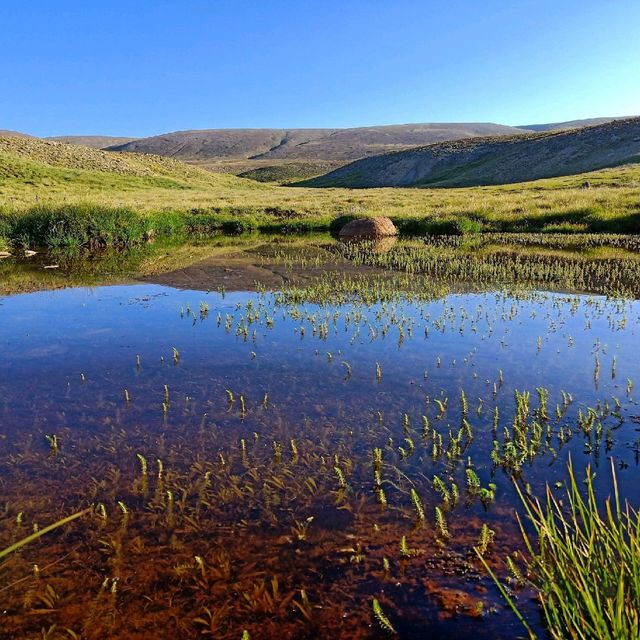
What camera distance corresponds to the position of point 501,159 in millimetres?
97312

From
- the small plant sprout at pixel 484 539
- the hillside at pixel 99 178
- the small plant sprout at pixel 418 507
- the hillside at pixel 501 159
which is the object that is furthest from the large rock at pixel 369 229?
the hillside at pixel 501 159

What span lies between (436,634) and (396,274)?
54.5 feet

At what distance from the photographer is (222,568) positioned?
15.3 ft

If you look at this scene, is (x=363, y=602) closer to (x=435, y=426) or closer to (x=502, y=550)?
(x=502, y=550)

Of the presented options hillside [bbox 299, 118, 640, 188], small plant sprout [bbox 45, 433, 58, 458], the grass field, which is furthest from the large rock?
hillside [bbox 299, 118, 640, 188]

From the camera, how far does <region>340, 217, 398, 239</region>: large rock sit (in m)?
34.3

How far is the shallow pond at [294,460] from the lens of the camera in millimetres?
4289

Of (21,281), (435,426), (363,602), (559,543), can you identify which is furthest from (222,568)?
(21,281)

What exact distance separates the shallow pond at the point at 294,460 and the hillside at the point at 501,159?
74122 millimetres

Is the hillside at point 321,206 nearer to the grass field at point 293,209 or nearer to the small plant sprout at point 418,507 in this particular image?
the grass field at point 293,209

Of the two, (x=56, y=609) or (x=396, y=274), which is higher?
(x=396, y=274)

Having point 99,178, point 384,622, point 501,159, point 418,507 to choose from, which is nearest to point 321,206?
point 99,178

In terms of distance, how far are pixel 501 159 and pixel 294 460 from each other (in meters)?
102

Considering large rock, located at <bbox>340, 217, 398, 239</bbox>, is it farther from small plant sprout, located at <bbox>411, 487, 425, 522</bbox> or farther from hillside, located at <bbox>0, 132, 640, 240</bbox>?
small plant sprout, located at <bbox>411, 487, 425, 522</bbox>
